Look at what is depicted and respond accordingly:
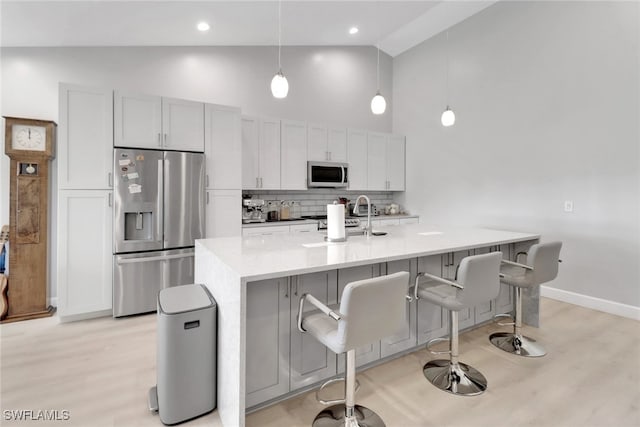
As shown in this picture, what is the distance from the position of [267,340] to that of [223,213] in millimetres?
2152

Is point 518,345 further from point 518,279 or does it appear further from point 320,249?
point 320,249

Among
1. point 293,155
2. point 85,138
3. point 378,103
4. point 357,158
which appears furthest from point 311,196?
point 85,138

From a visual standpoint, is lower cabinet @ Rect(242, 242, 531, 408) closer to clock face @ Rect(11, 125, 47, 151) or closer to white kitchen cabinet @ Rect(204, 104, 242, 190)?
white kitchen cabinet @ Rect(204, 104, 242, 190)

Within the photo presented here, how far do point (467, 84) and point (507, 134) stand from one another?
3.24 feet

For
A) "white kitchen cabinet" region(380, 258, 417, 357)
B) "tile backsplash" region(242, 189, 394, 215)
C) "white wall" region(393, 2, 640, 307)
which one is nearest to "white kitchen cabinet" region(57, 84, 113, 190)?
"tile backsplash" region(242, 189, 394, 215)

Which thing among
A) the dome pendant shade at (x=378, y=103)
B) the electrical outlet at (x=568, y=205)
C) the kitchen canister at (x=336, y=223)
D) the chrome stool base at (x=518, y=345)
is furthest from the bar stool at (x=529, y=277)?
the dome pendant shade at (x=378, y=103)

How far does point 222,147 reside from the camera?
365 cm

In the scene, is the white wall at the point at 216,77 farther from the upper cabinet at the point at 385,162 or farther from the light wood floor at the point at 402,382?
the light wood floor at the point at 402,382

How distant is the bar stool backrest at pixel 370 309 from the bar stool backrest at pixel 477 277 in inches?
20.2

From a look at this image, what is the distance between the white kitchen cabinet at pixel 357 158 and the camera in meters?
5.13

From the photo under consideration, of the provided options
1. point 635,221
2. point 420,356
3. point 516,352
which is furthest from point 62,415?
point 635,221

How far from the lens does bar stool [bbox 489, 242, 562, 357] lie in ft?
7.79

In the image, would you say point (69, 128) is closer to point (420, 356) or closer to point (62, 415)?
point (62, 415)

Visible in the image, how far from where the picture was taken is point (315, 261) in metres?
1.71
